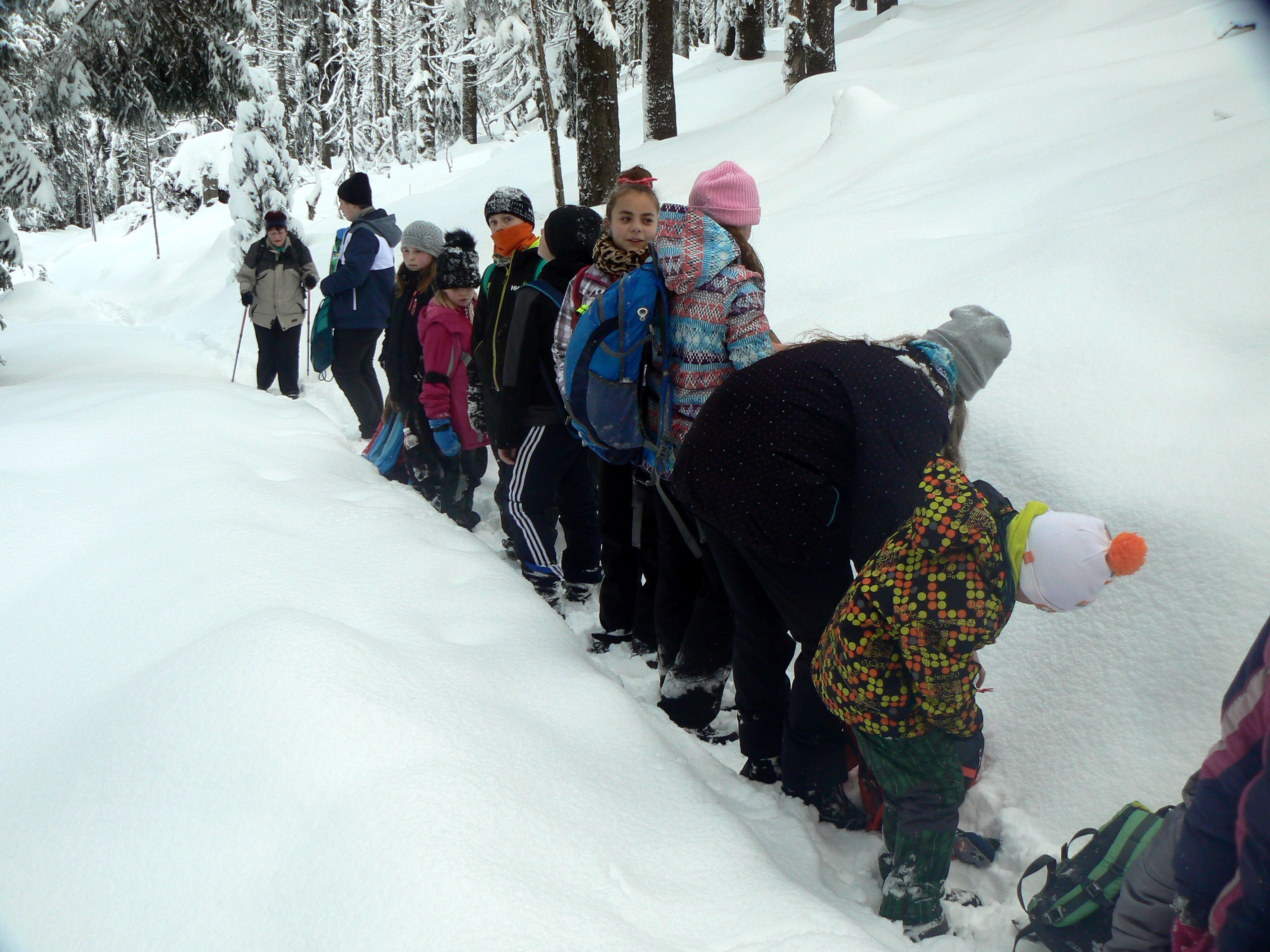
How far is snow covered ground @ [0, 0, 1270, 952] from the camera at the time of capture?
1768 mm

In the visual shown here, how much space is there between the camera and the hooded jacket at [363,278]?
6031mm

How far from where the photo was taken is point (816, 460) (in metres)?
2.10

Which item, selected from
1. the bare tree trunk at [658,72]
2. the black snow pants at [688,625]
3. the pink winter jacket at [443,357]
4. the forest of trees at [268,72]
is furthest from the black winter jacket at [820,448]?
the bare tree trunk at [658,72]

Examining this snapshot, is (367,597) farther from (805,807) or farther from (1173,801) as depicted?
(1173,801)

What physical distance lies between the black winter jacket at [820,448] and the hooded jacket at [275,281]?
6.95 m

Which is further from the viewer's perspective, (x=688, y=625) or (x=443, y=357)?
(x=443, y=357)

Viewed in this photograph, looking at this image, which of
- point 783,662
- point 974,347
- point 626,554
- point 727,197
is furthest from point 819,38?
point 783,662

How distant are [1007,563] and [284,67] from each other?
36080 mm

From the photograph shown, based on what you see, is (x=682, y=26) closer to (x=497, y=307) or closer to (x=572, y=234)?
(x=497, y=307)

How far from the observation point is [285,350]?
8453 mm

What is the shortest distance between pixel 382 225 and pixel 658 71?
8.29 meters

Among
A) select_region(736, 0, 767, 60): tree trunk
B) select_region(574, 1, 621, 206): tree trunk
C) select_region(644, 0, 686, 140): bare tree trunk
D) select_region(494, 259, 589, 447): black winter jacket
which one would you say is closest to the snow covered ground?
select_region(494, 259, 589, 447): black winter jacket

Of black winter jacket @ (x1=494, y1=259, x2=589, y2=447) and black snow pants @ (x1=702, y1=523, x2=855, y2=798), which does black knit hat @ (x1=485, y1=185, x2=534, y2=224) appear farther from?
black snow pants @ (x1=702, y1=523, x2=855, y2=798)

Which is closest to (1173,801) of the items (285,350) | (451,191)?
(285,350)
